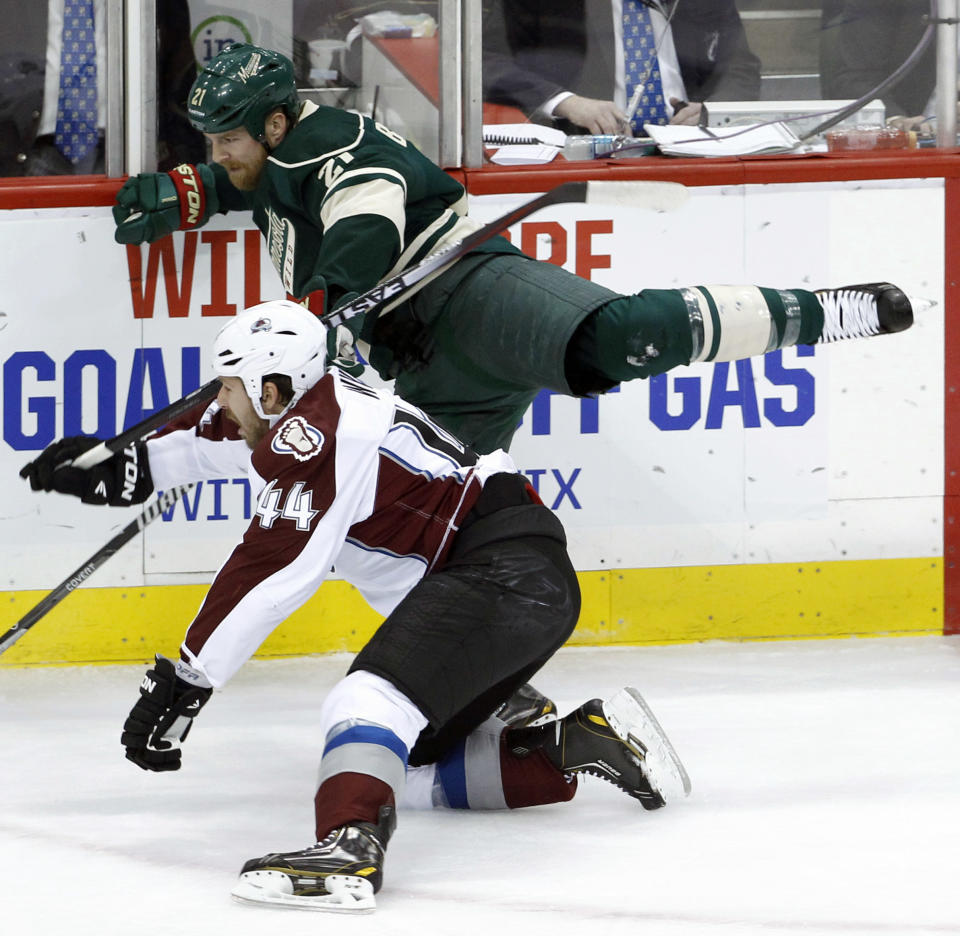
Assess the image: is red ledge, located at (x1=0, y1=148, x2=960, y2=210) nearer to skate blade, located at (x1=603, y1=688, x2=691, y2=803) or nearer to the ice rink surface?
the ice rink surface

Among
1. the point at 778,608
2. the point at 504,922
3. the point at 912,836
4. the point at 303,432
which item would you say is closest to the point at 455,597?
the point at 303,432

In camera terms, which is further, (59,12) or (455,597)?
(59,12)

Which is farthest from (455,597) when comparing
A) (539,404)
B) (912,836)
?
(539,404)

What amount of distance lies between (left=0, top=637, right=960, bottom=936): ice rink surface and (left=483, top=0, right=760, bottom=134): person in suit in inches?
48.0

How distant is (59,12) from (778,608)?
6.53ft

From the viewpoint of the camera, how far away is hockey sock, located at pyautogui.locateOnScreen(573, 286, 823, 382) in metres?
2.79

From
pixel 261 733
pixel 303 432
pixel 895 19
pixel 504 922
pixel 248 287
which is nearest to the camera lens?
pixel 504 922

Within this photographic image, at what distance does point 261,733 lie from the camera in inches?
120

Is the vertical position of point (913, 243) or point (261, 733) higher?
point (913, 243)

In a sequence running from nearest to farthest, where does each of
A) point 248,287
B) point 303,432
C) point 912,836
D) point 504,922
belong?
1. point 504,922
2. point 303,432
3. point 912,836
4. point 248,287

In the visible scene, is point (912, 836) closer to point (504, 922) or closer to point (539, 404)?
point (504, 922)

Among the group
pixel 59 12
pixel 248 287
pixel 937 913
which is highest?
pixel 59 12

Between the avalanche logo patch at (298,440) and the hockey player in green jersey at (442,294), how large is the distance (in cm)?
56

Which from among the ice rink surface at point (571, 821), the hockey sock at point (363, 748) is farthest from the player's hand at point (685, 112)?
the hockey sock at point (363, 748)
